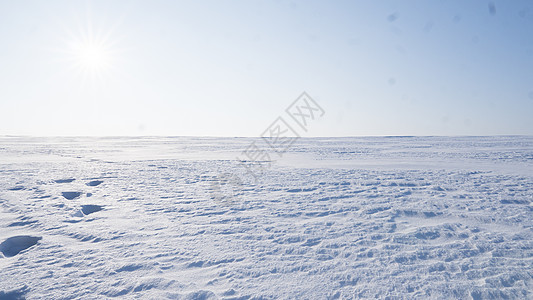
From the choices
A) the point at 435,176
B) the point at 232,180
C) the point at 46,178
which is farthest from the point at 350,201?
the point at 46,178

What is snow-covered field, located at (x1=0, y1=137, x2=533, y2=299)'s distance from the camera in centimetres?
255

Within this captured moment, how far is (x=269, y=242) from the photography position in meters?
3.53

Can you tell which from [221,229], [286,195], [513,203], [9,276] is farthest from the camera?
[286,195]

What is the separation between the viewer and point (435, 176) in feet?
25.8

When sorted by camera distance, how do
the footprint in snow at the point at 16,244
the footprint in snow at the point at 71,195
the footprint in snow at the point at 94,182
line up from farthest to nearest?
the footprint in snow at the point at 94,182, the footprint in snow at the point at 71,195, the footprint in snow at the point at 16,244

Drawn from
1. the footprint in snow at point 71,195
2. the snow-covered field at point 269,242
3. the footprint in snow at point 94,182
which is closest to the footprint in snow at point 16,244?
the snow-covered field at point 269,242

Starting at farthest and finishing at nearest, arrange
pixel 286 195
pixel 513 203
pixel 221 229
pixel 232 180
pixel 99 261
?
1. pixel 232 180
2. pixel 286 195
3. pixel 513 203
4. pixel 221 229
5. pixel 99 261

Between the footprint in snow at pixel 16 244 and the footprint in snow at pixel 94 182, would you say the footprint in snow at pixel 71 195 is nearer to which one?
the footprint in snow at pixel 94 182

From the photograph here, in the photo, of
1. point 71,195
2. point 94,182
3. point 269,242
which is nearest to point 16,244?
point 71,195

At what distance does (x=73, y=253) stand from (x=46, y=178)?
6.06 metres

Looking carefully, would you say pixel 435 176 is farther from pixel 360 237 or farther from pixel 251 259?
pixel 251 259

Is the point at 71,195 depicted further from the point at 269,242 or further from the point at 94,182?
the point at 269,242

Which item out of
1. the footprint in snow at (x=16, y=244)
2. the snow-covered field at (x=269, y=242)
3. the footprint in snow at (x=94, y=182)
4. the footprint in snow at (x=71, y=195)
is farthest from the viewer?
the footprint in snow at (x=94, y=182)

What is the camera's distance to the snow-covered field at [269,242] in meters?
2.55
